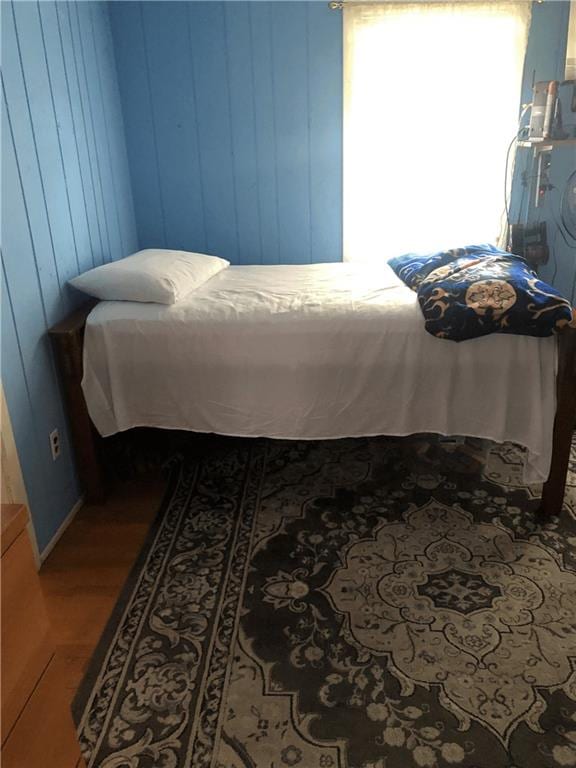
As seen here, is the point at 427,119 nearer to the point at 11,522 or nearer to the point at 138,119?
the point at 138,119

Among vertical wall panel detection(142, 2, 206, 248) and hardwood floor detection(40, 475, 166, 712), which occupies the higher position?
vertical wall panel detection(142, 2, 206, 248)

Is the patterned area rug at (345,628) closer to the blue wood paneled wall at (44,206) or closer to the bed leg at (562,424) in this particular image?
the bed leg at (562,424)

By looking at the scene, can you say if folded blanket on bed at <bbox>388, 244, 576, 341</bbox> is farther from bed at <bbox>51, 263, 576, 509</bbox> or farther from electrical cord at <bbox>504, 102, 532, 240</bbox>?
electrical cord at <bbox>504, 102, 532, 240</bbox>

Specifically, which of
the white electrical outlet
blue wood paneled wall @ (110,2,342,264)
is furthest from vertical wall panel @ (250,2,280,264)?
the white electrical outlet

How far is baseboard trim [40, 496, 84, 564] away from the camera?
2.09 meters

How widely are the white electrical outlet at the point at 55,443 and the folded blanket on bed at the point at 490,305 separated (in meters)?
1.39

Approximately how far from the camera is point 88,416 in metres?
2.27

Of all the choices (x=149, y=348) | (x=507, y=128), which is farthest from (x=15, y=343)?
(x=507, y=128)

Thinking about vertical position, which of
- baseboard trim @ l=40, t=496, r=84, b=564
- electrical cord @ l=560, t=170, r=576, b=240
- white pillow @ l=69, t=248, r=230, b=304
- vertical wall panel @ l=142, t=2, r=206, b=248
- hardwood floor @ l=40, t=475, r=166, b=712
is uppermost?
vertical wall panel @ l=142, t=2, r=206, b=248

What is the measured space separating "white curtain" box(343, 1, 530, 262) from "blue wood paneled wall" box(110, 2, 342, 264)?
12cm

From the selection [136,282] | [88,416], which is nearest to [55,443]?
[88,416]

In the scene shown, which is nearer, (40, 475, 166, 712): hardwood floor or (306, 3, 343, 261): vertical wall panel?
(40, 475, 166, 712): hardwood floor

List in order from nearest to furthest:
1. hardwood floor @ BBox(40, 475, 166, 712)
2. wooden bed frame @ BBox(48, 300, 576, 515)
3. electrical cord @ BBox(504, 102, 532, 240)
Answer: hardwood floor @ BBox(40, 475, 166, 712), wooden bed frame @ BBox(48, 300, 576, 515), electrical cord @ BBox(504, 102, 532, 240)

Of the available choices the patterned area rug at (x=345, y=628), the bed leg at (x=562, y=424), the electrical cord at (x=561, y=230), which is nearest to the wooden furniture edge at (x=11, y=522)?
the patterned area rug at (x=345, y=628)
